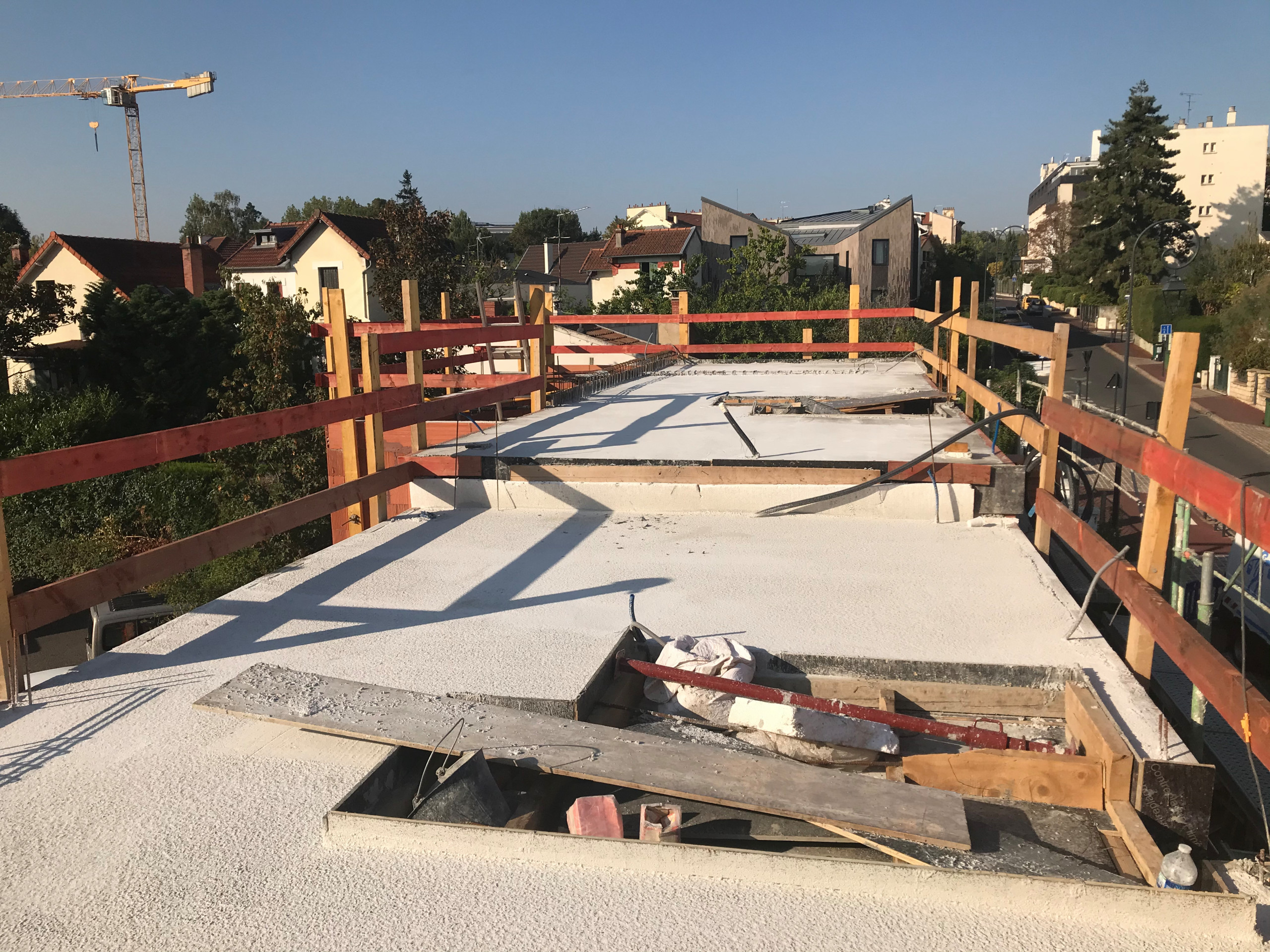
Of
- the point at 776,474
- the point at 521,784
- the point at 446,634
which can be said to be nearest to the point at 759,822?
the point at 521,784

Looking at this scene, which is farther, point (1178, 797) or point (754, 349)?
point (754, 349)

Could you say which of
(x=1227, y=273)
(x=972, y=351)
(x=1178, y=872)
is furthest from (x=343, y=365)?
(x=1227, y=273)

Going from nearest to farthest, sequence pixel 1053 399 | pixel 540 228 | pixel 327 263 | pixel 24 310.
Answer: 1. pixel 1053 399
2. pixel 24 310
3. pixel 327 263
4. pixel 540 228

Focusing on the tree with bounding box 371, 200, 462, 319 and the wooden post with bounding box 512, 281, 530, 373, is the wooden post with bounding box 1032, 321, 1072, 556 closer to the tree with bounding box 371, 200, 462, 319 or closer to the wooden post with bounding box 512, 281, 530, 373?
the wooden post with bounding box 512, 281, 530, 373

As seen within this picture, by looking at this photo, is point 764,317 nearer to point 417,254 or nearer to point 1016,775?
point 1016,775

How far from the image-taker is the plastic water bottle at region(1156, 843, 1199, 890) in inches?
83.2

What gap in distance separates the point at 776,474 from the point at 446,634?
2518 millimetres

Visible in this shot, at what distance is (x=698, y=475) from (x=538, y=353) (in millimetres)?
3421

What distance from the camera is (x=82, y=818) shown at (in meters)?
2.47

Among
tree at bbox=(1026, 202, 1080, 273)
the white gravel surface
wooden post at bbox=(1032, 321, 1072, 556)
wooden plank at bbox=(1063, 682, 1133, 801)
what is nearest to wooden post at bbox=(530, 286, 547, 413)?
the white gravel surface

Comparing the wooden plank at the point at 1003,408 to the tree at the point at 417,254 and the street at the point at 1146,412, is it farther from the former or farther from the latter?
the tree at the point at 417,254

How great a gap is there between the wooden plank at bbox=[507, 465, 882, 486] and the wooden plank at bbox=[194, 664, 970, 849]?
2.82 metres

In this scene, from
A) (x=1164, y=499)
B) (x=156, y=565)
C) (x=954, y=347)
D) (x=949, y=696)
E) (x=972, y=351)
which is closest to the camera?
(x=1164, y=499)

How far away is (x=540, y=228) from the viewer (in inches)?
3900
